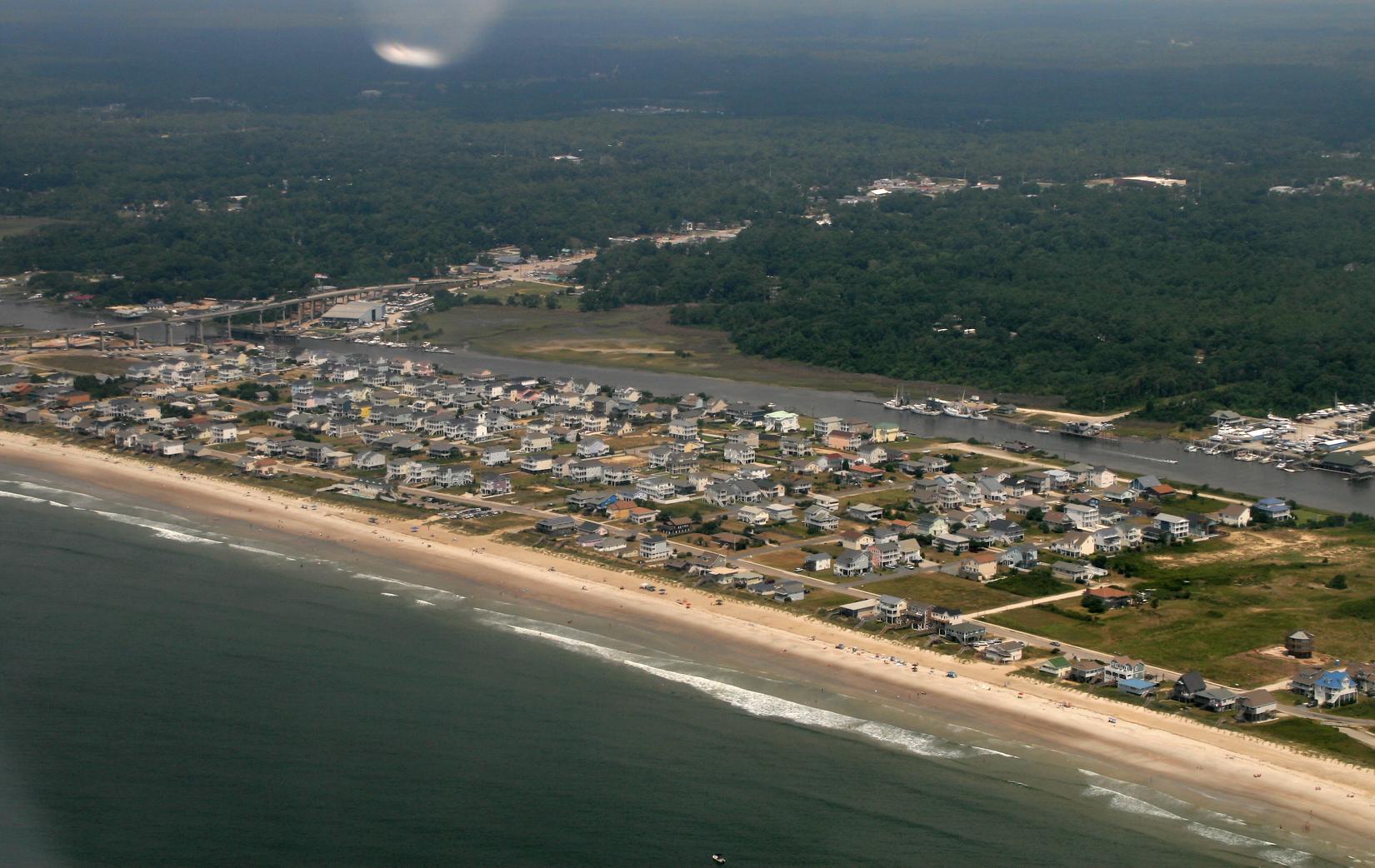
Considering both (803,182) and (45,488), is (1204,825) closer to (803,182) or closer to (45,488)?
(45,488)

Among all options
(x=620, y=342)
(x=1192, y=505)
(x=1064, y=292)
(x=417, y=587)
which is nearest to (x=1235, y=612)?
(x=1192, y=505)

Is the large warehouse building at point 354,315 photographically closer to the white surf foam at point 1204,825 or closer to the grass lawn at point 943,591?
the grass lawn at point 943,591

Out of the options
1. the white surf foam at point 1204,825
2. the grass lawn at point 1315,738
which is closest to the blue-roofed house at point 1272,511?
the grass lawn at point 1315,738

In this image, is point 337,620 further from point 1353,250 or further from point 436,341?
point 1353,250

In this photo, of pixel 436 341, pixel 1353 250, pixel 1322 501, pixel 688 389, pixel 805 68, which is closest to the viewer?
pixel 1322 501

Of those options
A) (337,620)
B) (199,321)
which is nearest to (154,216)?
(199,321)

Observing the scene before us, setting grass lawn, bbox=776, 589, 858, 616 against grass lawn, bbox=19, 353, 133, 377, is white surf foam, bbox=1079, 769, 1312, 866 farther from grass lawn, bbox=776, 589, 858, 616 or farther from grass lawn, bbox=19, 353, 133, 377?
grass lawn, bbox=19, 353, 133, 377

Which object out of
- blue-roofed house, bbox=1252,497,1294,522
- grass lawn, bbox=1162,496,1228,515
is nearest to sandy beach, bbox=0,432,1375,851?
grass lawn, bbox=1162,496,1228,515
